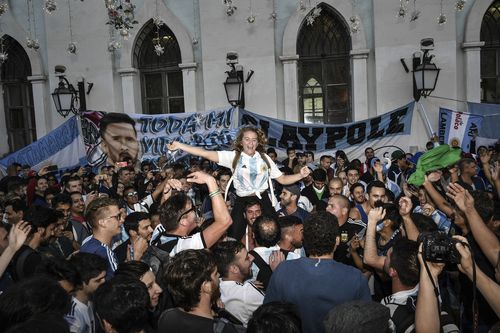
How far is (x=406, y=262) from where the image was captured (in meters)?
2.87

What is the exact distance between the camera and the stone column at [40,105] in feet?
45.5

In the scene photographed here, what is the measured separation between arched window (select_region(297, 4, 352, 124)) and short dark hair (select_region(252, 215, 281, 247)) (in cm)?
908

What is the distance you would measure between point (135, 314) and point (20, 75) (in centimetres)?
1438

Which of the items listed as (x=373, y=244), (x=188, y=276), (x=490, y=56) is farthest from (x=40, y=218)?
(x=490, y=56)

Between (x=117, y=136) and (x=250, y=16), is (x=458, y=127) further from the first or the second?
(x=117, y=136)

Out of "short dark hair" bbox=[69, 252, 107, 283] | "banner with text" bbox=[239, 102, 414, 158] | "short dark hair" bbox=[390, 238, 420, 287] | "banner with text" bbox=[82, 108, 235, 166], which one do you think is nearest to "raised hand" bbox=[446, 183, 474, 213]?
"short dark hair" bbox=[390, 238, 420, 287]

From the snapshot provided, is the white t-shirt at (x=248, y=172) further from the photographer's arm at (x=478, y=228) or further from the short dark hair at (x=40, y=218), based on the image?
the photographer's arm at (x=478, y=228)

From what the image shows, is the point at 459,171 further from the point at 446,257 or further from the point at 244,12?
the point at 244,12

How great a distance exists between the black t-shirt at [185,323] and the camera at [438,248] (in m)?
1.12

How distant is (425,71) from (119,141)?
7.56 meters

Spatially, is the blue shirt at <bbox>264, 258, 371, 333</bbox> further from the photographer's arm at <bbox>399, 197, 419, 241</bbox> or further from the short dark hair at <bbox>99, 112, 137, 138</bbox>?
the short dark hair at <bbox>99, 112, 137, 138</bbox>

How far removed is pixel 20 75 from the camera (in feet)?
48.0

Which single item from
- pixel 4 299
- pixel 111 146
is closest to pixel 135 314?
pixel 4 299

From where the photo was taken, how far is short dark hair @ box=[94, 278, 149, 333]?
2455mm
